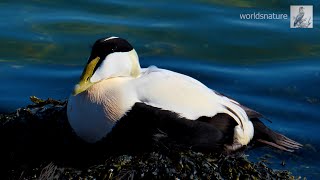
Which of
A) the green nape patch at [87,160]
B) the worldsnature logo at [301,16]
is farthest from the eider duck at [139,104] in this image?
the worldsnature logo at [301,16]

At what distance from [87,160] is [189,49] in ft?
12.1

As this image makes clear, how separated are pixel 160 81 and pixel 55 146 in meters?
0.80

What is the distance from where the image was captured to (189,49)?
803 cm

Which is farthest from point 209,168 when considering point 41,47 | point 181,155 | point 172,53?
point 41,47

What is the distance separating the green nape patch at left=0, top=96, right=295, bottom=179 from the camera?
440 centimetres

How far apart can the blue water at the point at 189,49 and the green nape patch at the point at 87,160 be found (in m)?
1.27

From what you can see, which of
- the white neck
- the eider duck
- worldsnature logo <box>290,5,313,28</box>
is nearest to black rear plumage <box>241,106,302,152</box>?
the eider duck

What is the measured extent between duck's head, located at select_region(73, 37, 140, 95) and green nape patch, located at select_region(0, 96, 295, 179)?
41 centimetres

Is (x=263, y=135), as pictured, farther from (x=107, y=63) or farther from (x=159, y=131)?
(x=107, y=63)

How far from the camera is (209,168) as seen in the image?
4.48 metres

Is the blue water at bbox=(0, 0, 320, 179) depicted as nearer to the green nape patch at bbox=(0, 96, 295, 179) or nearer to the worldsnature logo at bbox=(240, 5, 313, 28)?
the worldsnature logo at bbox=(240, 5, 313, 28)

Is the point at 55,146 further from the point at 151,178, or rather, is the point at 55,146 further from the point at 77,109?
the point at 151,178

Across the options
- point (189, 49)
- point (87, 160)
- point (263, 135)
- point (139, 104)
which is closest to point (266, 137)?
point (263, 135)

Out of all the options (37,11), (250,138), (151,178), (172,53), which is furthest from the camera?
(37,11)
